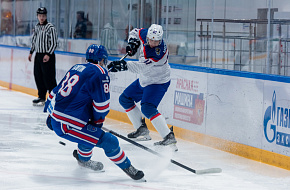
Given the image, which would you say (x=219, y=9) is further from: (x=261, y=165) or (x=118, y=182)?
(x=118, y=182)

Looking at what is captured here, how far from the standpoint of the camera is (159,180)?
13.8 ft

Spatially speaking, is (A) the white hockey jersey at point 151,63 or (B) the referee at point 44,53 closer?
(A) the white hockey jersey at point 151,63

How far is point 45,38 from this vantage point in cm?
812

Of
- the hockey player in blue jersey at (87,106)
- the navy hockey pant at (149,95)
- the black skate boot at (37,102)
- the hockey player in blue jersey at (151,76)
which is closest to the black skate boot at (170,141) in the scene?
the hockey player in blue jersey at (151,76)

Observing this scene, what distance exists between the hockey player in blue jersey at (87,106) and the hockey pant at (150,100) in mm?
1339

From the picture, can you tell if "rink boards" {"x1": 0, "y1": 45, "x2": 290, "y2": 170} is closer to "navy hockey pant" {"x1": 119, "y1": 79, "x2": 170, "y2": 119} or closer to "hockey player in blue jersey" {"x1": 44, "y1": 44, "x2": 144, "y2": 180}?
"navy hockey pant" {"x1": 119, "y1": 79, "x2": 170, "y2": 119}

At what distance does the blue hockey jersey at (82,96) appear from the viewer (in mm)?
3877

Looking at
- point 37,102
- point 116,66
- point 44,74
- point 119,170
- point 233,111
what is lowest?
point 119,170

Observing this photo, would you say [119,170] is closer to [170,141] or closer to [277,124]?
[170,141]

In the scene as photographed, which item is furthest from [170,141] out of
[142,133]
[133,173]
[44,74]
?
[44,74]

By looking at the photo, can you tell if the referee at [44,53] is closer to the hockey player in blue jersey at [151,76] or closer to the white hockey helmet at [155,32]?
the hockey player in blue jersey at [151,76]

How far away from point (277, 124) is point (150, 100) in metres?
1.16

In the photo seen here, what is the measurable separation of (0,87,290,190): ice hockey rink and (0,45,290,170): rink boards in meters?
0.12

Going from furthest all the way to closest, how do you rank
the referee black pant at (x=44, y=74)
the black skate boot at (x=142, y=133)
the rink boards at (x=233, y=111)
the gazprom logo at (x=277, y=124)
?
1. the referee black pant at (x=44, y=74)
2. the black skate boot at (x=142, y=133)
3. the rink boards at (x=233, y=111)
4. the gazprom logo at (x=277, y=124)
